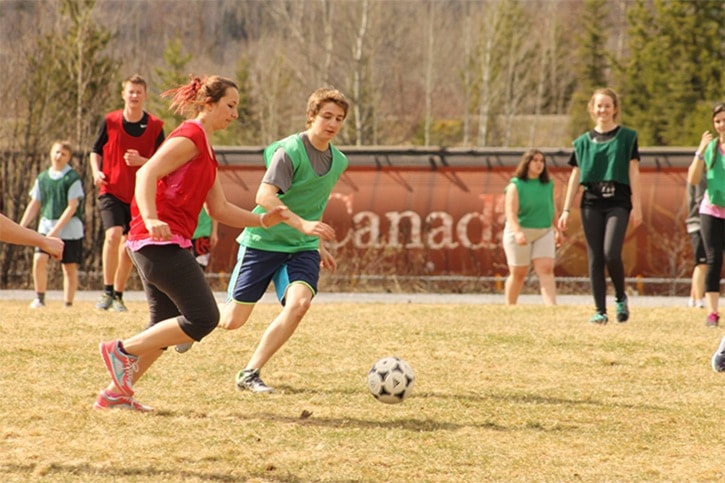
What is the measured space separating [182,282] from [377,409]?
4.69ft

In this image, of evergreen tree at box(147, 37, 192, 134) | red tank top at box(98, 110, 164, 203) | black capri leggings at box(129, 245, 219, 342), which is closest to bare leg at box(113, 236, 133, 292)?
red tank top at box(98, 110, 164, 203)

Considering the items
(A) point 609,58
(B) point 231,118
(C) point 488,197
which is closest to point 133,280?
(C) point 488,197

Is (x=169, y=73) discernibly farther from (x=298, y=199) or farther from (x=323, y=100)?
(x=323, y=100)

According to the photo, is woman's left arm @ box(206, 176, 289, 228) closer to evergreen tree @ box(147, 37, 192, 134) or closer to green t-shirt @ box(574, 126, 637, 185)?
green t-shirt @ box(574, 126, 637, 185)

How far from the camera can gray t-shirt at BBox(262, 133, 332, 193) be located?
7.20 m

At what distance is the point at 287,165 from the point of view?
7.27 metres

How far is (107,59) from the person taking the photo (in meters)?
28.8

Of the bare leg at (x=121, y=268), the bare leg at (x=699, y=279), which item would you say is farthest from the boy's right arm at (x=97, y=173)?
the bare leg at (x=699, y=279)

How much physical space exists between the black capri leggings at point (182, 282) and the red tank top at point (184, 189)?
13cm

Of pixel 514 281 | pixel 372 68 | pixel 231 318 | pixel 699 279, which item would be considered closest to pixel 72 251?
pixel 514 281

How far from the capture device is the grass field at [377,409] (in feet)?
17.8

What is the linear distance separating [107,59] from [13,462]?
24508mm

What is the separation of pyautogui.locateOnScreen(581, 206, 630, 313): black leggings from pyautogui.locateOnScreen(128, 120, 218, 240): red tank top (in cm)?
521

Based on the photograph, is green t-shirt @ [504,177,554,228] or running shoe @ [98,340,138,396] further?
green t-shirt @ [504,177,554,228]
